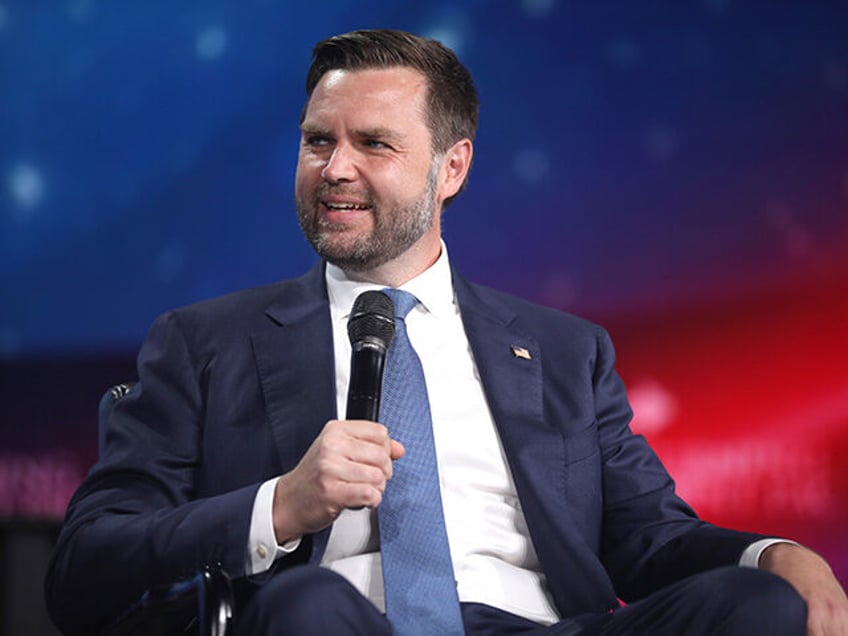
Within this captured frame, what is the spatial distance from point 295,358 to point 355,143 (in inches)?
14.9

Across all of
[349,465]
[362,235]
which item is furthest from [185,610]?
[362,235]

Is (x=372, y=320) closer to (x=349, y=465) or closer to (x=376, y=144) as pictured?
(x=349, y=465)

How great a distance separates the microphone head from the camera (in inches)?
59.6

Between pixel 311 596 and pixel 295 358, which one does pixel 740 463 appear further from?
pixel 311 596

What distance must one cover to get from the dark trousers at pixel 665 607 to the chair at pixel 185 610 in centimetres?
3

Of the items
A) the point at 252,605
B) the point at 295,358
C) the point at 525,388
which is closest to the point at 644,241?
the point at 525,388

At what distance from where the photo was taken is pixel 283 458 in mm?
1677

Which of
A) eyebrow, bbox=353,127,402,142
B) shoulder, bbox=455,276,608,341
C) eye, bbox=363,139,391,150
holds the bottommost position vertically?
shoulder, bbox=455,276,608,341

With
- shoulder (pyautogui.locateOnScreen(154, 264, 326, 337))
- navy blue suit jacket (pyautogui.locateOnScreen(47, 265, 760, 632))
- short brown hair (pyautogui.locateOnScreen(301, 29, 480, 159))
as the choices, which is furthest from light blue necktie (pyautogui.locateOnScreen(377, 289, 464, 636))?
short brown hair (pyautogui.locateOnScreen(301, 29, 480, 159))

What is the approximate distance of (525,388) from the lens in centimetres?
188

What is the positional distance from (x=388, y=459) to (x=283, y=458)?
1.18 feet

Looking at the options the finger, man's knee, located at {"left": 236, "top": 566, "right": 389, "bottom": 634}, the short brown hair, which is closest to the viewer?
man's knee, located at {"left": 236, "top": 566, "right": 389, "bottom": 634}

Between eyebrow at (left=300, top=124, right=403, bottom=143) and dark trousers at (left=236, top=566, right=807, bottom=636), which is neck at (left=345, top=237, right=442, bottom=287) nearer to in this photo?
eyebrow at (left=300, top=124, right=403, bottom=143)

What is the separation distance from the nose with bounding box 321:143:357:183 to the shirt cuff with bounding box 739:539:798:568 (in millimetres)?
840
